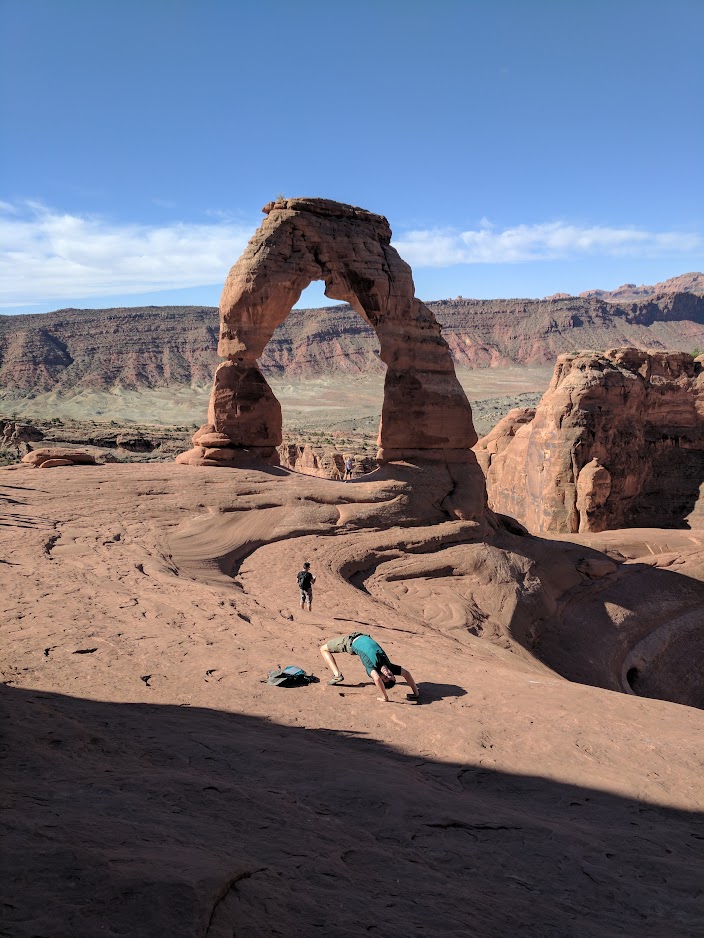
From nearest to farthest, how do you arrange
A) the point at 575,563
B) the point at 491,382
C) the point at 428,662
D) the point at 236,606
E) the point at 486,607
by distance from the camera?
the point at 428,662
the point at 236,606
the point at 486,607
the point at 575,563
the point at 491,382

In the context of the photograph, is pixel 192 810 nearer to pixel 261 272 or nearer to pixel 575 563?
pixel 261 272

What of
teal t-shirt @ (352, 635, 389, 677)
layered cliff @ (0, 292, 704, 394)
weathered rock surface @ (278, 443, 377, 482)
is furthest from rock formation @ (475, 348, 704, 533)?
layered cliff @ (0, 292, 704, 394)

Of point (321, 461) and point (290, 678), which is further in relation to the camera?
point (321, 461)

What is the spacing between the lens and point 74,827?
11.0 feet

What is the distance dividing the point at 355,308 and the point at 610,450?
38.0 ft

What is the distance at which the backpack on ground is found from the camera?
7848 mm

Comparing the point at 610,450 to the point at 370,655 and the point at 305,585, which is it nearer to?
the point at 305,585

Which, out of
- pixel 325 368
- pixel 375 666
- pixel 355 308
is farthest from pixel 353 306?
pixel 325 368

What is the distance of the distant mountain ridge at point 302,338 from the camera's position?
9975 centimetres

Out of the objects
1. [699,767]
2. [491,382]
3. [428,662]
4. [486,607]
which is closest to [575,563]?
[486,607]

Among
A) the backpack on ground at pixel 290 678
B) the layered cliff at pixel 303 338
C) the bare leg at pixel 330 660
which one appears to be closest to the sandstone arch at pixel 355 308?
the bare leg at pixel 330 660

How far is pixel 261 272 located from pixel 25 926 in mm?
15048

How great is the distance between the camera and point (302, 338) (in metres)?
128

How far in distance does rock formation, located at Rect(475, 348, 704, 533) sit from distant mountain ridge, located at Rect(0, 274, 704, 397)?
79.0m
